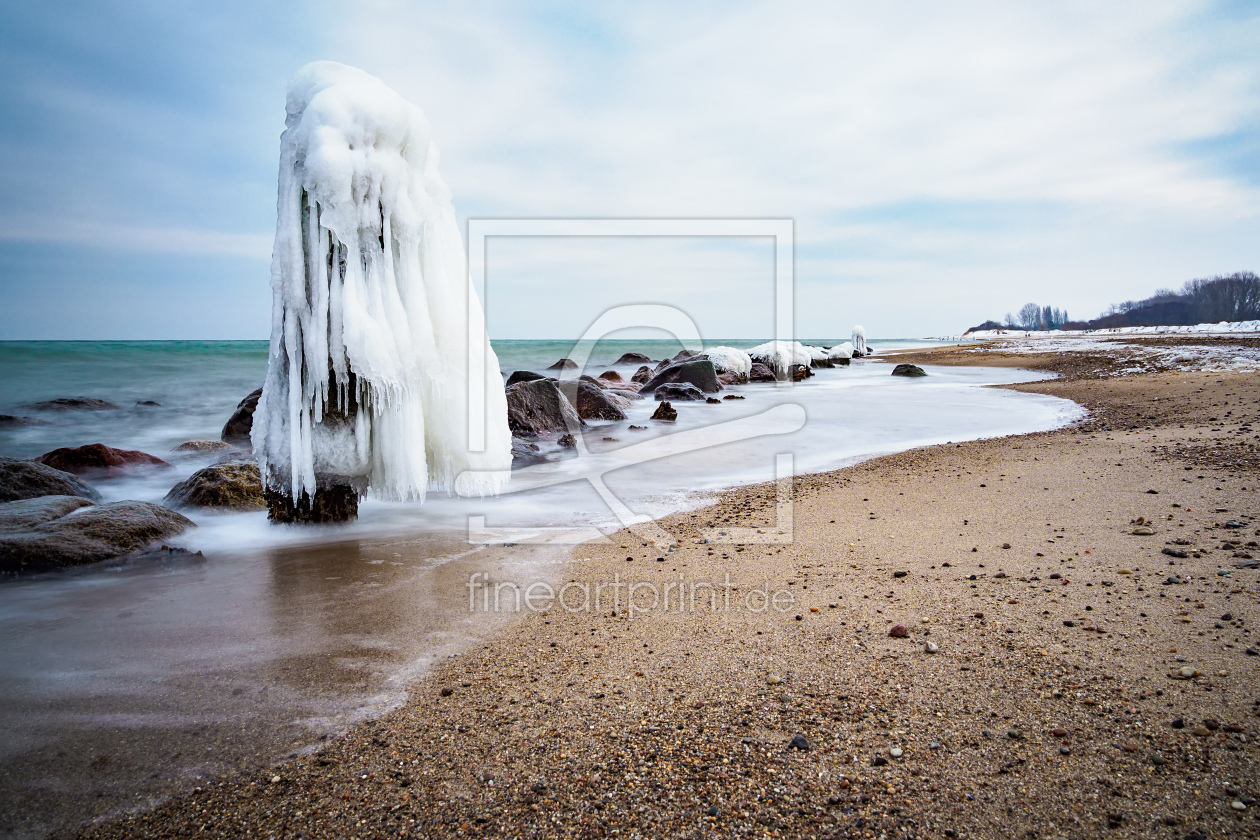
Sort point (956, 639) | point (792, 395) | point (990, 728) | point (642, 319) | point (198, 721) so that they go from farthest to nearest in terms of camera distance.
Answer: point (792, 395) → point (642, 319) → point (956, 639) → point (198, 721) → point (990, 728)

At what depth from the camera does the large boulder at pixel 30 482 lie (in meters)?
6.26

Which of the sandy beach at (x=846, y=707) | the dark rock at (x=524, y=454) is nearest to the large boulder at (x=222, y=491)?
the dark rock at (x=524, y=454)

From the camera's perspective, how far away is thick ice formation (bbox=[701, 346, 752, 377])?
23.5 m

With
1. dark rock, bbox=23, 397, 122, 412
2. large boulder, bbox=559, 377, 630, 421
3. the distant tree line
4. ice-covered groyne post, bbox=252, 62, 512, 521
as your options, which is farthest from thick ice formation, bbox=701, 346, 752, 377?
the distant tree line

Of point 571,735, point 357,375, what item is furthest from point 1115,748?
point 357,375

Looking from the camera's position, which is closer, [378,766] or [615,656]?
[378,766]

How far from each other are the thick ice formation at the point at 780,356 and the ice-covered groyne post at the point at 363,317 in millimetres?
21239

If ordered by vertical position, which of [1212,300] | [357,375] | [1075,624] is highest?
[1212,300]

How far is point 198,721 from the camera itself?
105 inches

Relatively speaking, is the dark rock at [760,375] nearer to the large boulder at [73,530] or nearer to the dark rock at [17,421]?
the dark rock at [17,421]

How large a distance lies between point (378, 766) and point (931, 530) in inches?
167

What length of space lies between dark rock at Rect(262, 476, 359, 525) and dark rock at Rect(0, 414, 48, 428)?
12572mm

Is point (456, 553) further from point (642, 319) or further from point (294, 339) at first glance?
point (642, 319)
